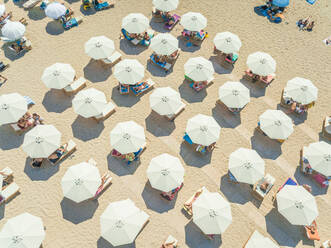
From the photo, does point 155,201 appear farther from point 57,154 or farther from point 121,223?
point 57,154

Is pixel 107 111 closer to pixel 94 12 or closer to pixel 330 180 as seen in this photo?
pixel 94 12

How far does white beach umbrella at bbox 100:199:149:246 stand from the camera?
37.7 feet

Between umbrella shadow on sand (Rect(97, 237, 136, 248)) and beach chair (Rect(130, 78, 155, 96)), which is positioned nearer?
umbrella shadow on sand (Rect(97, 237, 136, 248))

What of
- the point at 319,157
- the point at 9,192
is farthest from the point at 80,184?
the point at 319,157

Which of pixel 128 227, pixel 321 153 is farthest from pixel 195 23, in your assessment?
pixel 128 227

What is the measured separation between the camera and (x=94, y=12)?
70.6ft

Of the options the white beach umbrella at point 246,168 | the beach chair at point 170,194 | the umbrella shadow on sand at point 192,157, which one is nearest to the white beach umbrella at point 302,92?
the white beach umbrella at point 246,168

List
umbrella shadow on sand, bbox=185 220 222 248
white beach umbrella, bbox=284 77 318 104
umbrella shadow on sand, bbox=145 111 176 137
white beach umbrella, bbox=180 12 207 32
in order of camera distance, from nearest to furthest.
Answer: umbrella shadow on sand, bbox=185 220 222 248, umbrella shadow on sand, bbox=145 111 176 137, white beach umbrella, bbox=284 77 318 104, white beach umbrella, bbox=180 12 207 32

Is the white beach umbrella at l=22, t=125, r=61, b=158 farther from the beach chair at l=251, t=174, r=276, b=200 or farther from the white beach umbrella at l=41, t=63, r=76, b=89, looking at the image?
the beach chair at l=251, t=174, r=276, b=200

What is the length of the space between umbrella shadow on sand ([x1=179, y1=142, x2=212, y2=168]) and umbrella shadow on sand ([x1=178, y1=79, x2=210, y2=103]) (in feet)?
12.2

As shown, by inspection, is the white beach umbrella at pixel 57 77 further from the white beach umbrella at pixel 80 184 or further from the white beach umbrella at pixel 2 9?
the white beach umbrella at pixel 2 9

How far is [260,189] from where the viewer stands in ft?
45.8

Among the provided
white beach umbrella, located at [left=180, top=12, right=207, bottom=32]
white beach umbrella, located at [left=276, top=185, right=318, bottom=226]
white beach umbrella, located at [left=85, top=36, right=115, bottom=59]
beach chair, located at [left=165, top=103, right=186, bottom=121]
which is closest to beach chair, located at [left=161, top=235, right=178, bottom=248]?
white beach umbrella, located at [left=276, top=185, right=318, bottom=226]

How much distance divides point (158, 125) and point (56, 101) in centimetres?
752
